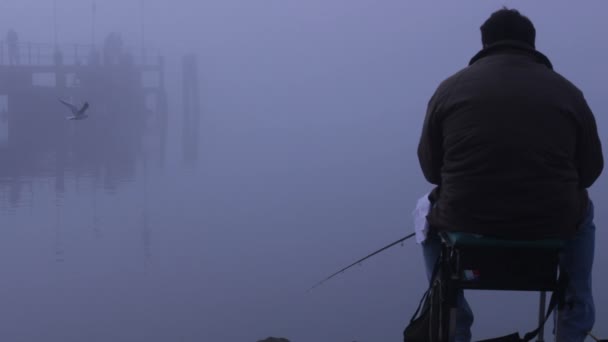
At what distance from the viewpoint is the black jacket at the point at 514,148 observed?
2129mm

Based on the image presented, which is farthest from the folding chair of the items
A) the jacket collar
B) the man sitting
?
the jacket collar

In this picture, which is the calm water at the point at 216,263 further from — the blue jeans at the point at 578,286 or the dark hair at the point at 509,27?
the dark hair at the point at 509,27

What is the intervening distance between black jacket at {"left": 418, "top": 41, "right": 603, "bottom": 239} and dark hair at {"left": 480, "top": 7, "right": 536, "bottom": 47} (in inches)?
4.1

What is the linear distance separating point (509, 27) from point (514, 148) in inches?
18.3

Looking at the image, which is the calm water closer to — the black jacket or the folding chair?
the folding chair

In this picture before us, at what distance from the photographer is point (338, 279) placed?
325 inches

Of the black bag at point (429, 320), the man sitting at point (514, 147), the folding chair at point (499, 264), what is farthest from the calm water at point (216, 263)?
the man sitting at point (514, 147)

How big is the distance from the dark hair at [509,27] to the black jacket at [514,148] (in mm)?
105

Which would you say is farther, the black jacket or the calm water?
the calm water

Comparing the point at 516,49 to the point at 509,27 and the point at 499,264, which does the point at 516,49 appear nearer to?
the point at 509,27

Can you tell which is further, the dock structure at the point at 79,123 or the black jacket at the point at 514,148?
the dock structure at the point at 79,123

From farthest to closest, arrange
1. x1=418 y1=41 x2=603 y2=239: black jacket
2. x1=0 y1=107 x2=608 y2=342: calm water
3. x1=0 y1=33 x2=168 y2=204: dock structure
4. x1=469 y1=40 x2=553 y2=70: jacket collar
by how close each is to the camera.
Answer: x1=0 y1=33 x2=168 y2=204: dock structure, x1=0 y1=107 x2=608 y2=342: calm water, x1=469 y1=40 x2=553 y2=70: jacket collar, x1=418 y1=41 x2=603 y2=239: black jacket

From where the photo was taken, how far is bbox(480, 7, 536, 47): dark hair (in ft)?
7.74

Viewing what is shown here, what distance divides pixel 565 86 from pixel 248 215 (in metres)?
11.4
